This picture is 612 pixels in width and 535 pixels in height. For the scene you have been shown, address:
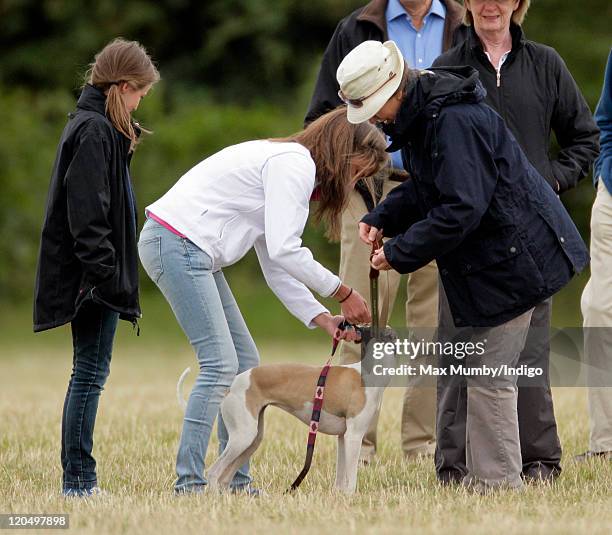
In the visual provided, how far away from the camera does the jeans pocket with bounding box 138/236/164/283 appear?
5508 millimetres

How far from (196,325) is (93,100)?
1149 millimetres

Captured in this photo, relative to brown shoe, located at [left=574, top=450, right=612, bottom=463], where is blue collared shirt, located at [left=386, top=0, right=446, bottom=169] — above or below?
above

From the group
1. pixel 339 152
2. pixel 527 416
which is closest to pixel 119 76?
pixel 339 152

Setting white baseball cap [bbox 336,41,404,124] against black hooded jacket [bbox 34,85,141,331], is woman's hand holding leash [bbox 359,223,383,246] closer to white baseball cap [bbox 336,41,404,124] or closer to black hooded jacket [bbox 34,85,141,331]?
white baseball cap [bbox 336,41,404,124]

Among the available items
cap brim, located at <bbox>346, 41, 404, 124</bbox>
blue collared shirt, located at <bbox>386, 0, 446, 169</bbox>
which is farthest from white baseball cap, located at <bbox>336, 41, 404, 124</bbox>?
blue collared shirt, located at <bbox>386, 0, 446, 169</bbox>

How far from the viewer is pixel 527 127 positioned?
6.11 metres

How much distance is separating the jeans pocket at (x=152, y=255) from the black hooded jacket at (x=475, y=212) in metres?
1.02

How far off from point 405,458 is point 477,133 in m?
2.41


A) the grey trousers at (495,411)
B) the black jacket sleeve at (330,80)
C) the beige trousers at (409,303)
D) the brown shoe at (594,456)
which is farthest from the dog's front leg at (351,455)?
the black jacket sleeve at (330,80)

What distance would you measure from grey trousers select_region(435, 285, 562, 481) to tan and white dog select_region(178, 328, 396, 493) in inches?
20.0

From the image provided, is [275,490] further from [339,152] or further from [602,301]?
[602,301]

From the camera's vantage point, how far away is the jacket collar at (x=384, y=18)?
277 inches

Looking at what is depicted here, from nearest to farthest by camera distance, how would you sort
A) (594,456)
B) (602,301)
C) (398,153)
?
(594,456), (602,301), (398,153)

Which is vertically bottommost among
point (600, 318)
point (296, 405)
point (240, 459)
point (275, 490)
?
point (275, 490)
